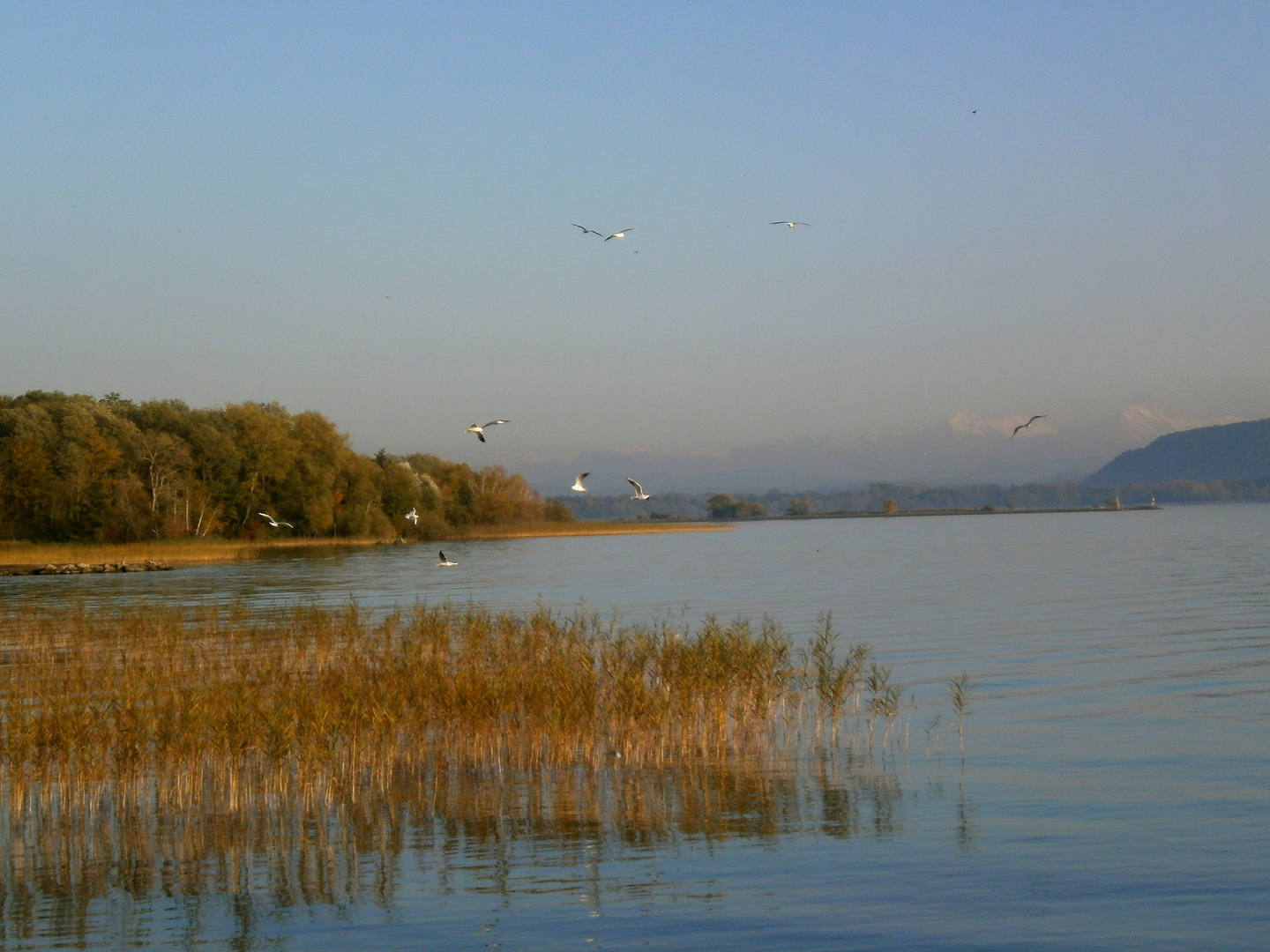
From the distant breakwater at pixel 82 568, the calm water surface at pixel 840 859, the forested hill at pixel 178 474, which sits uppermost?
the forested hill at pixel 178 474

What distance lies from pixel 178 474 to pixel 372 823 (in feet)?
291

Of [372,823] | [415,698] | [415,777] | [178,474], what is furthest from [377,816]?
[178,474]

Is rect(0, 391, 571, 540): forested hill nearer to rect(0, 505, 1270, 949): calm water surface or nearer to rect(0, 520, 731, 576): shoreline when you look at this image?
rect(0, 520, 731, 576): shoreline

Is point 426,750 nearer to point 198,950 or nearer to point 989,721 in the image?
point 198,950

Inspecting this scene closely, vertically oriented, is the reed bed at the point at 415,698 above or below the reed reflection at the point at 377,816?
above

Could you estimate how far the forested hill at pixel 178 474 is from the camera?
9012 cm

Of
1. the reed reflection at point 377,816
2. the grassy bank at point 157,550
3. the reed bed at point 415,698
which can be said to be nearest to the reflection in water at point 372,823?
the reed reflection at point 377,816

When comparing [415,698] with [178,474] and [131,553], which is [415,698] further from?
[178,474]

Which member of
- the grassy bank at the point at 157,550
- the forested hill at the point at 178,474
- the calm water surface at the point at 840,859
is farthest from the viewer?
the forested hill at the point at 178,474

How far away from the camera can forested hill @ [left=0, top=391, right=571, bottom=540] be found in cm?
Result: 9012

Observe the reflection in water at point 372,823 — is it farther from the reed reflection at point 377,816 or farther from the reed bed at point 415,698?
the reed bed at point 415,698

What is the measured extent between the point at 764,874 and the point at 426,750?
6692 millimetres

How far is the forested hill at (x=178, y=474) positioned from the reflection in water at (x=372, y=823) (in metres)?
82.1

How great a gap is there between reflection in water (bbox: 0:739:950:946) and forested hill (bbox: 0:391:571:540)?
82.1 metres
